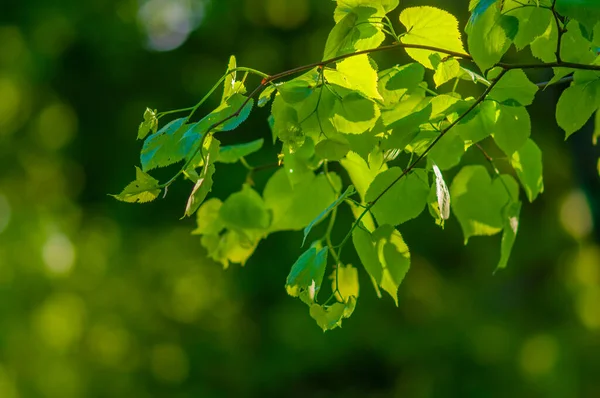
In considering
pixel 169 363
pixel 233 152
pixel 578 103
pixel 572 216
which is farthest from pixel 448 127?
pixel 169 363

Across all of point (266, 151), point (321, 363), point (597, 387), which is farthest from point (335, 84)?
point (597, 387)

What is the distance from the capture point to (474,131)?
894mm

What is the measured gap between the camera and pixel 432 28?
0.92m

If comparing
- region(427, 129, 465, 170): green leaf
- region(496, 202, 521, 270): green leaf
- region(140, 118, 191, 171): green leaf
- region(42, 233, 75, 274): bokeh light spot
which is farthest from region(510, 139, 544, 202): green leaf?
region(42, 233, 75, 274): bokeh light spot

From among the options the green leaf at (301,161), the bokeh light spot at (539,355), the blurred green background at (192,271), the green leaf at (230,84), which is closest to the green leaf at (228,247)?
the green leaf at (301,161)

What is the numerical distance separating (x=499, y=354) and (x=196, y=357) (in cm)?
229

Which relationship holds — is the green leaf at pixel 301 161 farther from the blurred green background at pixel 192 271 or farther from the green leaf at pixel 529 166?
the blurred green background at pixel 192 271

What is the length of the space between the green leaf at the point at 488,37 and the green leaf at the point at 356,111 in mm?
118

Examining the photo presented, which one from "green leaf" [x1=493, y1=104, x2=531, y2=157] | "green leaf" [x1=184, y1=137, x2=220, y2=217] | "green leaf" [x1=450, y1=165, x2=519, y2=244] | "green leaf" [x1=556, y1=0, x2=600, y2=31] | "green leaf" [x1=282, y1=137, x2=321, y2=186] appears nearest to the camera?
"green leaf" [x1=556, y1=0, x2=600, y2=31]

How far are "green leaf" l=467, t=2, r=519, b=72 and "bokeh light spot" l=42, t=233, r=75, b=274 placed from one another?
6.01m

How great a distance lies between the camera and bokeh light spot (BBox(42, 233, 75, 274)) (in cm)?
643

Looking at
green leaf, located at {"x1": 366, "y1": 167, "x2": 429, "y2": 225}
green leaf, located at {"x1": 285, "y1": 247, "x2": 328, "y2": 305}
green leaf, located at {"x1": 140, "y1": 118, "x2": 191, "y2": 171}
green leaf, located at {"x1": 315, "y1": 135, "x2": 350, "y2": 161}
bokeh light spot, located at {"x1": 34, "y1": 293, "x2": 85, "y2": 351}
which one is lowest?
bokeh light spot, located at {"x1": 34, "y1": 293, "x2": 85, "y2": 351}

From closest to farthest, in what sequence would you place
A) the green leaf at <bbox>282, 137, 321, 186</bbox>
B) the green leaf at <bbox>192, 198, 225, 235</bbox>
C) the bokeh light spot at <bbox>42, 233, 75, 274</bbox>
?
the green leaf at <bbox>282, 137, 321, 186</bbox>, the green leaf at <bbox>192, 198, 225, 235</bbox>, the bokeh light spot at <bbox>42, 233, 75, 274</bbox>

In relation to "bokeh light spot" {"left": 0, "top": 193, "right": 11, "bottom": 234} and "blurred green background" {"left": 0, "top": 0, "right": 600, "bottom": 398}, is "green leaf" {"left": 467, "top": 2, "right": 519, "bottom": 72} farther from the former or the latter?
"bokeh light spot" {"left": 0, "top": 193, "right": 11, "bottom": 234}
